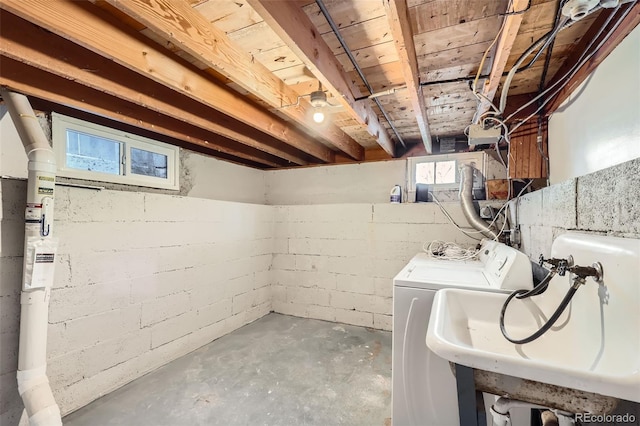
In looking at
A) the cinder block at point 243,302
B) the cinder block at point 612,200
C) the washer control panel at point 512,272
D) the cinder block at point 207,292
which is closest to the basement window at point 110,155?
the cinder block at point 207,292

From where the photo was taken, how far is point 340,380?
207cm

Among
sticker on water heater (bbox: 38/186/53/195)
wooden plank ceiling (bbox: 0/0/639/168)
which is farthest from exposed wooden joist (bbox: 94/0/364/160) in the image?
sticker on water heater (bbox: 38/186/53/195)

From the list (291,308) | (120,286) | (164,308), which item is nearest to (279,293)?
(291,308)

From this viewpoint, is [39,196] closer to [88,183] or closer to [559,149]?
[88,183]

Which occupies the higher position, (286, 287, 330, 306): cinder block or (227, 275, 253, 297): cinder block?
(227, 275, 253, 297): cinder block

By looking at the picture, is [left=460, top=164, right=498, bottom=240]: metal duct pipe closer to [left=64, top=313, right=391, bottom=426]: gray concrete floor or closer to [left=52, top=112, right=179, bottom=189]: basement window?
[left=64, top=313, right=391, bottom=426]: gray concrete floor

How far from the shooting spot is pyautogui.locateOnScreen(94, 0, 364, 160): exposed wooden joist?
1127 mm

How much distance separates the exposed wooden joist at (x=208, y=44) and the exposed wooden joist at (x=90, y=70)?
469mm

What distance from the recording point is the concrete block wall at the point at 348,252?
298 cm

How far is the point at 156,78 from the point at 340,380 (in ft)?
7.72

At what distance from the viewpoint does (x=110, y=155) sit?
2303 millimetres

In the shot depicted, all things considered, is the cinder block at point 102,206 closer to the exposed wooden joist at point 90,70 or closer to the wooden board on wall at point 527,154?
the exposed wooden joist at point 90,70

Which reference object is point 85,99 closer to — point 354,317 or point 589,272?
point 589,272

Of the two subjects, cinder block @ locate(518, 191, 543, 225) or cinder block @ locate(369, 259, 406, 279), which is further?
cinder block @ locate(369, 259, 406, 279)
